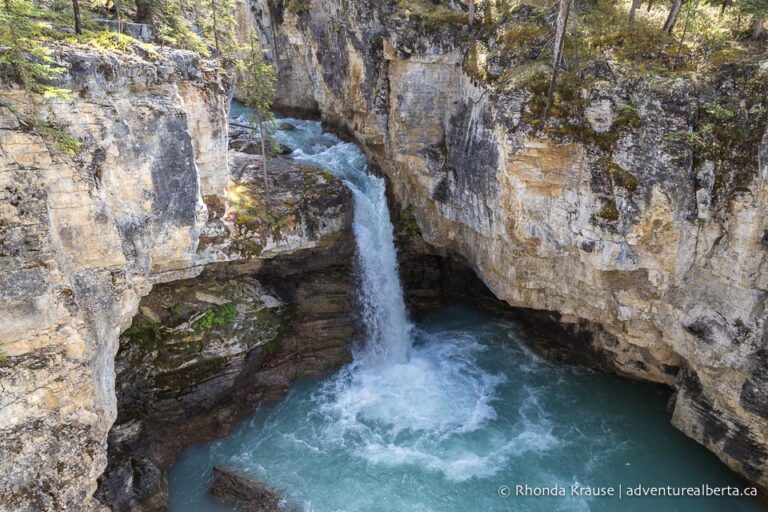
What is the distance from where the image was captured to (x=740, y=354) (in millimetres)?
15906

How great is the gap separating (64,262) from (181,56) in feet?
22.4

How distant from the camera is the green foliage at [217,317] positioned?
20.4 meters

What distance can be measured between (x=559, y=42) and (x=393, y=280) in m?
12.6

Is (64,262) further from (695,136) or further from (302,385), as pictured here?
(695,136)

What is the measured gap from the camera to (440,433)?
1997 cm

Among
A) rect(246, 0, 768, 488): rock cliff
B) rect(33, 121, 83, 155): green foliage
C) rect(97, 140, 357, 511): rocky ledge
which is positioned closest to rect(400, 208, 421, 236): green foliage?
rect(246, 0, 768, 488): rock cliff

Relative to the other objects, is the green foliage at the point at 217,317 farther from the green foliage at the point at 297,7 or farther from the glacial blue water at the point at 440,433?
the green foliage at the point at 297,7

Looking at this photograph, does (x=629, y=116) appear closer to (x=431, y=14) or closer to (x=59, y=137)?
(x=431, y=14)

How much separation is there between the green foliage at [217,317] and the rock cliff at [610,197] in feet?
31.1

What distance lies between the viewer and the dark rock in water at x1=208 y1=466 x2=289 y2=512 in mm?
17422

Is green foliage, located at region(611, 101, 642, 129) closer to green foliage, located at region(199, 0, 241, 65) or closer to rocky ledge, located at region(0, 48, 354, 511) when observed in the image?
rocky ledge, located at region(0, 48, 354, 511)

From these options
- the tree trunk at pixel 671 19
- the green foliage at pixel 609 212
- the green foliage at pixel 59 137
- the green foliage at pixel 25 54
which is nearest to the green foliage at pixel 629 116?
the green foliage at pixel 609 212

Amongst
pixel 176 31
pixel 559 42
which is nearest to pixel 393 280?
pixel 559 42

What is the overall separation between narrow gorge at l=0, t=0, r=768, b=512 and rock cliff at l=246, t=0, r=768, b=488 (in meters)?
0.09
